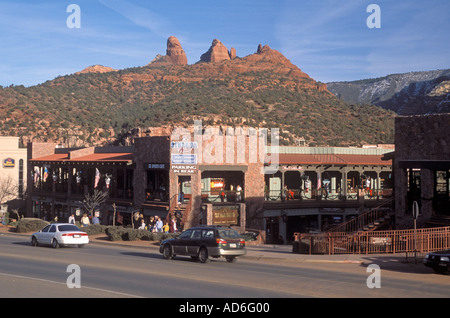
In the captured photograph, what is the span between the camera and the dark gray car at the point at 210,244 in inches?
929

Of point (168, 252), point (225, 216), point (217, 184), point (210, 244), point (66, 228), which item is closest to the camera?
point (210, 244)

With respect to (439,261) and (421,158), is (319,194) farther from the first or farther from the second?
(439,261)

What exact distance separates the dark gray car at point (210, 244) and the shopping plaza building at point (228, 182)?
14.5 m

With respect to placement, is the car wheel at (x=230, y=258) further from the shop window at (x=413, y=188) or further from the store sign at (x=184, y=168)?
the store sign at (x=184, y=168)

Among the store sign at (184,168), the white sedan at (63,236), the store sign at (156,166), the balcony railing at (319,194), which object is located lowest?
the white sedan at (63,236)

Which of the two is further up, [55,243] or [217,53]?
[217,53]

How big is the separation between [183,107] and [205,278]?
8022 centimetres

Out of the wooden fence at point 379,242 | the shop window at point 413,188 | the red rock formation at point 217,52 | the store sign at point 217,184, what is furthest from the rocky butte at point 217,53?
the wooden fence at point 379,242

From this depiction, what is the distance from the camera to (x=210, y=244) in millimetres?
23734

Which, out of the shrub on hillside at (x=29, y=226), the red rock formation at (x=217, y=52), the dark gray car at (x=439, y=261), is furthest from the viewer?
the red rock formation at (x=217, y=52)

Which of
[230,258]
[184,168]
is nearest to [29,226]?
[184,168]

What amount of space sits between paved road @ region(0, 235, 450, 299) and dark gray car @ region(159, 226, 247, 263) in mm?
488
